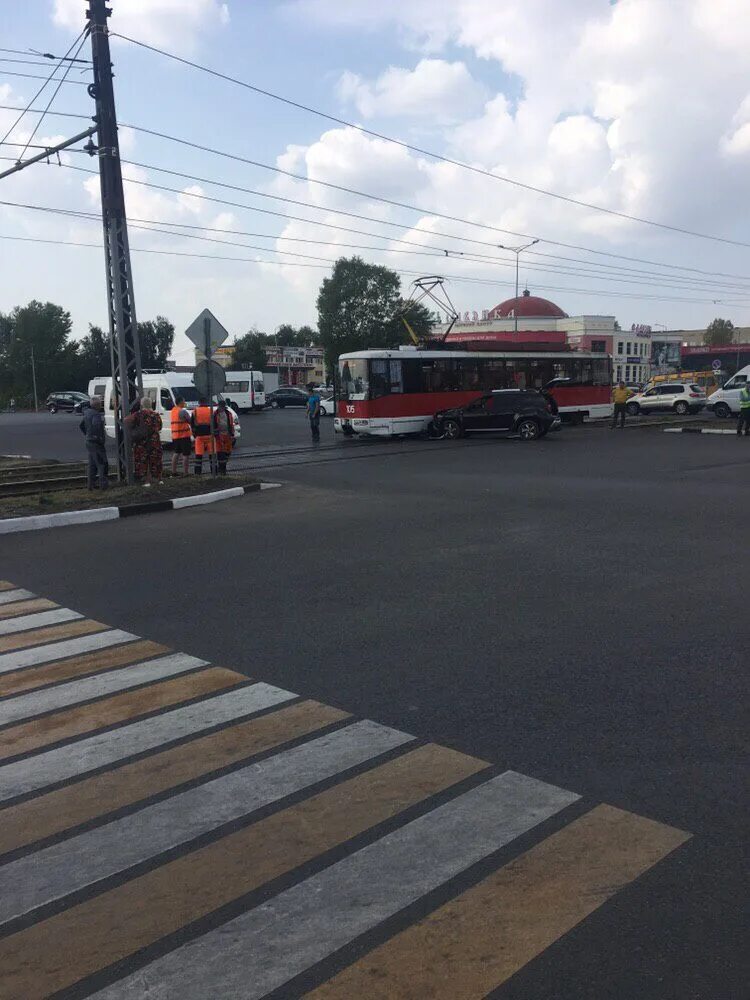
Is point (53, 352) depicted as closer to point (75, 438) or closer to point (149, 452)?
point (75, 438)

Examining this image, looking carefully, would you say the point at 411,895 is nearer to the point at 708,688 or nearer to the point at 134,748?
the point at 134,748

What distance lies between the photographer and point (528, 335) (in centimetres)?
8988

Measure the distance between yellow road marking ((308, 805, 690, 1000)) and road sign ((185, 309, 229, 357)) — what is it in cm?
1363

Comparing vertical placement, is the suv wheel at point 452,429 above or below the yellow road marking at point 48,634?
above

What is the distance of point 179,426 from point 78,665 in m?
13.4

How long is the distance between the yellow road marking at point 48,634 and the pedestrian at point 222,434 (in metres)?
11.5

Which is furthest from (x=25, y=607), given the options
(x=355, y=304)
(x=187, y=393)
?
(x=355, y=304)

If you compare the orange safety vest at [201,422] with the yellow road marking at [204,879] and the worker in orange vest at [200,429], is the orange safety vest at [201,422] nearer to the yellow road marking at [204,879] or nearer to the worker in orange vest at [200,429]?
the worker in orange vest at [200,429]

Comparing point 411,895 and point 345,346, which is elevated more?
point 345,346

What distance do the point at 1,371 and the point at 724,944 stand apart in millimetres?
121394

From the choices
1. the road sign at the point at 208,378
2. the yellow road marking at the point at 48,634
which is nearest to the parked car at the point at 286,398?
the road sign at the point at 208,378

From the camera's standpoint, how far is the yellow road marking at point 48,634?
660cm

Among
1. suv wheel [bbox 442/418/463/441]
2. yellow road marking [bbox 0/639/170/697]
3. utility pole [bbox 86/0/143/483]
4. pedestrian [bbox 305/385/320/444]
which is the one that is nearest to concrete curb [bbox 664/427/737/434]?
suv wheel [bbox 442/418/463/441]

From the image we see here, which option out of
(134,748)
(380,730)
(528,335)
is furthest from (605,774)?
(528,335)
